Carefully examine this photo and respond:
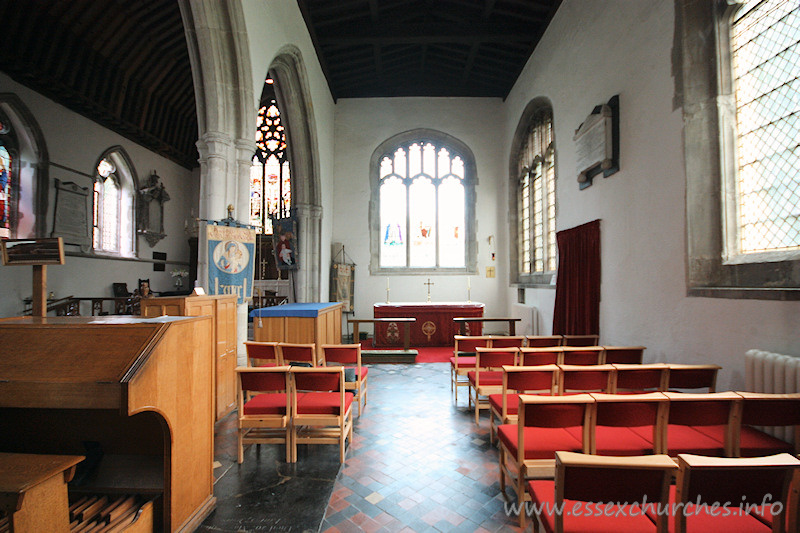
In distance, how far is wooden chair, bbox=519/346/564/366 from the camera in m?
3.36

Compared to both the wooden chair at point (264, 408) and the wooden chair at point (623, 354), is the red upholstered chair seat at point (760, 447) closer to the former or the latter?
the wooden chair at point (623, 354)

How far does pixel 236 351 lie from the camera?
14.1 feet

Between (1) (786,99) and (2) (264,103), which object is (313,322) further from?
(2) (264,103)

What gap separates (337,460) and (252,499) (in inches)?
27.1

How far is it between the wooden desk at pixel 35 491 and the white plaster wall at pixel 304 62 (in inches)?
176

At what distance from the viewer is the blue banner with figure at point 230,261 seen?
416 centimetres

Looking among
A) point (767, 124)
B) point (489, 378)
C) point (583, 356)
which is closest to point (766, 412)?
point (583, 356)

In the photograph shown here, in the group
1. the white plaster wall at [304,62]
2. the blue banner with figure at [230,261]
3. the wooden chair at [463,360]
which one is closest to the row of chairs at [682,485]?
the wooden chair at [463,360]

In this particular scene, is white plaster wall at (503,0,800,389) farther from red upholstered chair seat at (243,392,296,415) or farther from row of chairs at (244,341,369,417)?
red upholstered chair seat at (243,392,296,415)

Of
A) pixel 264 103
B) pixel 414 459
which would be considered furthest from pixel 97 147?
pixel 414 459

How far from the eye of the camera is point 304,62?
7.20 m

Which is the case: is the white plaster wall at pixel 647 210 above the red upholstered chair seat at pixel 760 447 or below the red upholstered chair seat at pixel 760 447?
above

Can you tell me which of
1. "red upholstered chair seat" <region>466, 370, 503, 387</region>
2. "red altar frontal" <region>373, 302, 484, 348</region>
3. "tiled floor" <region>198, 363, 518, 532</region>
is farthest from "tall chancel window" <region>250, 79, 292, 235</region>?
"red upholstered chair seat" <region>466, 370, 503, 387</region>

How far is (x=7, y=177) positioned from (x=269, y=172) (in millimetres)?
5976
